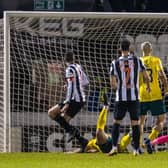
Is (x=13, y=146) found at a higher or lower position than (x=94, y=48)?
lower

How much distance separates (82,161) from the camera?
35.1ft

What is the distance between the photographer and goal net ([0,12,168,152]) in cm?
1400

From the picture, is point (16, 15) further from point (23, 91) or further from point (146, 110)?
point (146, 110)

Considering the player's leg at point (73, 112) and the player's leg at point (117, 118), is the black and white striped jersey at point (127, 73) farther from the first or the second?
the player's leg at point (73, 112)

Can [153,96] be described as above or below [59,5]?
below

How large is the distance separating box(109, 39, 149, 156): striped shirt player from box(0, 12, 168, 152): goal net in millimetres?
2192

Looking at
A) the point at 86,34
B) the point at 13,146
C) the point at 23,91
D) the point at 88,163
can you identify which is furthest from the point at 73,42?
the point at 88,163

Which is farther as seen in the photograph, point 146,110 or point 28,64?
point 28,64

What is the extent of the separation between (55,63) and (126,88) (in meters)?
3.07

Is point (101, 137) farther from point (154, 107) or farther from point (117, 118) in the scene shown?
point (117, 118)

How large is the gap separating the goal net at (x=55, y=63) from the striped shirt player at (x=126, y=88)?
2.19 meters

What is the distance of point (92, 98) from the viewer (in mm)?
14469

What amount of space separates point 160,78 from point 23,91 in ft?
8.69

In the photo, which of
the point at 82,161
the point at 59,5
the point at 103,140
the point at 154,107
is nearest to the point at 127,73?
the point at 154,107
